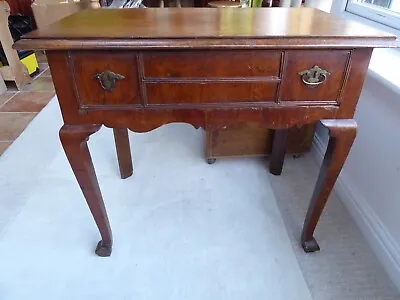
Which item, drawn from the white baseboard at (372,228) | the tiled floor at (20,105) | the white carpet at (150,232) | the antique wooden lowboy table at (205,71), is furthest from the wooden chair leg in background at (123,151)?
the white baseboard at (372,228)

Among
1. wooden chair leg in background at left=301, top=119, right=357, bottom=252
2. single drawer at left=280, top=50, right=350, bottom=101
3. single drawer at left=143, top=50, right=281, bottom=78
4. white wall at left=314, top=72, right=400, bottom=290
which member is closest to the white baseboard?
white wall at left=314, top=72, right=400, bottom=290

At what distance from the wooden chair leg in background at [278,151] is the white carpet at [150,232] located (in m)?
0.06

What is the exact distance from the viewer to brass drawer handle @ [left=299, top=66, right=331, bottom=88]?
2.46 feet

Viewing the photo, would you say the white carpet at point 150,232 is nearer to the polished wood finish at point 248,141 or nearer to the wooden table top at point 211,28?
the polished wood finish at point 248,141

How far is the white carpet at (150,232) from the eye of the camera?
3.32ft

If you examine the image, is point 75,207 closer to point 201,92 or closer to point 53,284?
point 53,284

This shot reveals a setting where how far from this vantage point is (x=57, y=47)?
0.68 meters

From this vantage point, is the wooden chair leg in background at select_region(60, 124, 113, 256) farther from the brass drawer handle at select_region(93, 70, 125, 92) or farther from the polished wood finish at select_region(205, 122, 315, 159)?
the polished wood finish at select_region(205, 122, 315, 159)

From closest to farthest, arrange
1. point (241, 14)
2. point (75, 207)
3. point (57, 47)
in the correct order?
point (57, 47) < point (241, 14) < point (75, 207)

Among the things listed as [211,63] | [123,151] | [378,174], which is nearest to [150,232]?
[123,151]

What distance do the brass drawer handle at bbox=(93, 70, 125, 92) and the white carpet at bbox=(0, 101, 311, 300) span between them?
2.06ft

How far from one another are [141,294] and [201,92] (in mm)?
653

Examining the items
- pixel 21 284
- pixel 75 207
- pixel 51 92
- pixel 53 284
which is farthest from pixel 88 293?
pixel 51 92

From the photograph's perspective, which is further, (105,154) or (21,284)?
(105,154)
